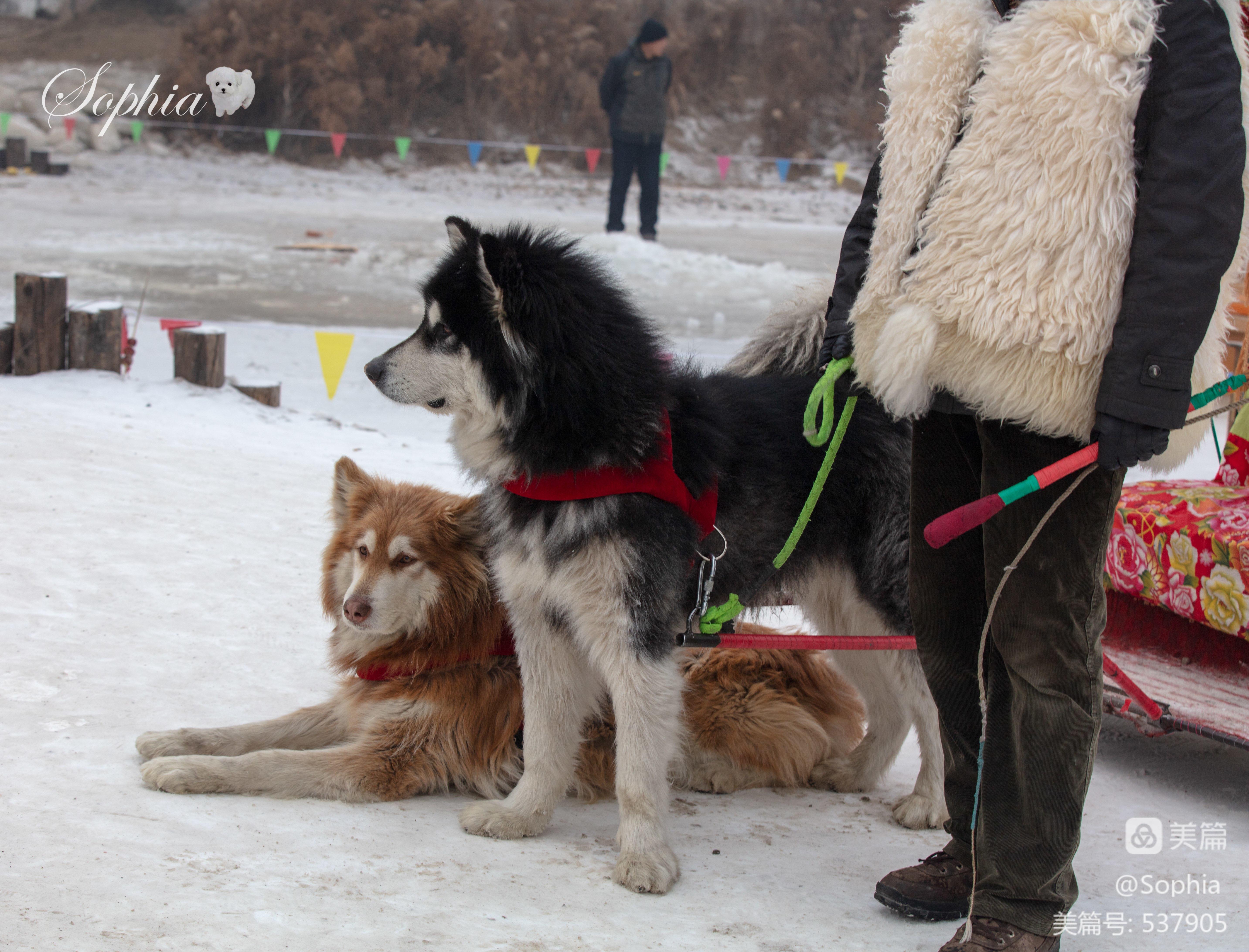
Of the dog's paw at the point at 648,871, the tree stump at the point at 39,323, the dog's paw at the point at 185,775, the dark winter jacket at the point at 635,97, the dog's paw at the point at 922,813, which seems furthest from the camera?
the dark winter jacket at the point at 635,97

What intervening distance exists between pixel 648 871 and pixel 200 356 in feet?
15.2

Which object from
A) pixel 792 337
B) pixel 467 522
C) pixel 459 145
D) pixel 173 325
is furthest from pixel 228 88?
pixel 459 145

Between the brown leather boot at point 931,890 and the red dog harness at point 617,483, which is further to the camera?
the red dog harness at point 617,483

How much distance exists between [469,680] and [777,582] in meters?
0.83

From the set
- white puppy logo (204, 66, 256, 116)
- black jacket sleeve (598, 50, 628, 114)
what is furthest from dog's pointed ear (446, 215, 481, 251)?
black jacket sleeve (598, 50, 628, 114)

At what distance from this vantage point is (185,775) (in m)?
2.48

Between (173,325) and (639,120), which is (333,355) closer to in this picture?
(173,325)

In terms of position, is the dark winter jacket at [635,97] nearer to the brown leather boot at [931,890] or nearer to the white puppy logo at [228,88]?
the white puppy logo at [228,88]

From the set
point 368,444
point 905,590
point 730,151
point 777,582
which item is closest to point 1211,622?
point 905,590

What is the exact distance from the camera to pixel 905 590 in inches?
106

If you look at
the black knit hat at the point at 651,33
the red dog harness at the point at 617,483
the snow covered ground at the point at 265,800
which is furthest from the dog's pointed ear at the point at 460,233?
the black knit hat at the point at 651,33

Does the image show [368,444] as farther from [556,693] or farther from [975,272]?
[975,272]

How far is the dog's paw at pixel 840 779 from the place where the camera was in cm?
304

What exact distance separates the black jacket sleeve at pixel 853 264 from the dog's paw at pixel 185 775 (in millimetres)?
1681
